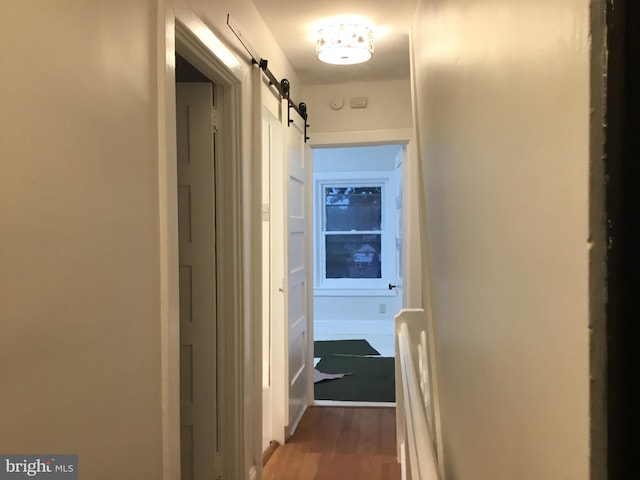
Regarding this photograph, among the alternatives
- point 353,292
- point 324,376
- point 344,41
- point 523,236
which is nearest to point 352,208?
point 353,292

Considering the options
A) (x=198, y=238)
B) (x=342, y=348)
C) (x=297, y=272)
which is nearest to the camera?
(x=198, y=238)

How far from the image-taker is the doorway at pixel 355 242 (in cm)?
675

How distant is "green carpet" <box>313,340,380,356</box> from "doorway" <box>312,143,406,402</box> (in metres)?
0.36

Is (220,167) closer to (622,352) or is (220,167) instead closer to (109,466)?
(109,466)

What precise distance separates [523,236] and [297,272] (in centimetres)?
332

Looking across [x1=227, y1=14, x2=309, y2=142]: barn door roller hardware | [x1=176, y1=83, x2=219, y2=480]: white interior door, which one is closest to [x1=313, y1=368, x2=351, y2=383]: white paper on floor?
[x1=227, y1=14, x2=309, y2=142]: barn door roller hardware

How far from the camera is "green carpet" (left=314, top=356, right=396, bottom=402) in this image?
4223 millimetres

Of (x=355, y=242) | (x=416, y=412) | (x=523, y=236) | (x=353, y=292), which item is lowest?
(x=353, y=292)

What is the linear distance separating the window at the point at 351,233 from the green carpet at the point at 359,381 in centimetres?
174

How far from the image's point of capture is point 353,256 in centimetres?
695

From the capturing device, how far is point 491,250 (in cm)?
54

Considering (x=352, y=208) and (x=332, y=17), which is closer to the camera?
(x=332, y=17)

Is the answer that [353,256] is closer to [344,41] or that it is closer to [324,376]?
[324,376]

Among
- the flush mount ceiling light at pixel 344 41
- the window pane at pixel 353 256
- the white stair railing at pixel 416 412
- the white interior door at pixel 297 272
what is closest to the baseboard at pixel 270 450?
the white interior door at pixel 297 272
